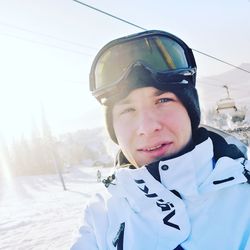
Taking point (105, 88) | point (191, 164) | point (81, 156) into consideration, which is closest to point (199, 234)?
point (191, 164)

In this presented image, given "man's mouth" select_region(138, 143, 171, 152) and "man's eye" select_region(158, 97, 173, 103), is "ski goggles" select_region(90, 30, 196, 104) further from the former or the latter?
"man's mouth" select_region(138, 143, 171, 152)

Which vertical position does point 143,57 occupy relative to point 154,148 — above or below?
above

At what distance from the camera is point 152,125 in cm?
132

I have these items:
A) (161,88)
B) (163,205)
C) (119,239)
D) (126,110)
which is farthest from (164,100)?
(119,239)

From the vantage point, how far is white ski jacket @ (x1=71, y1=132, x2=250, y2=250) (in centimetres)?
118

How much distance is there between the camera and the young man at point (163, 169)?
121 centimetres

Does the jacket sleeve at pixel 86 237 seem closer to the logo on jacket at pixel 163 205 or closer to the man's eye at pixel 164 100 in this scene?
the logo on jacket at pixel 163 205

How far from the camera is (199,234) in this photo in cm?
119

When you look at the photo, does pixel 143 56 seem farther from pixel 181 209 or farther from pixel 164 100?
pixel 181 209

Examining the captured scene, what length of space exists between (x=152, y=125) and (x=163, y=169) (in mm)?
182

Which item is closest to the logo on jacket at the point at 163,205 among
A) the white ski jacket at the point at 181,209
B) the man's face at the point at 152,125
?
the white ski jacket at the point at 181,209

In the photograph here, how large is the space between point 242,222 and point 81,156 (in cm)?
5720

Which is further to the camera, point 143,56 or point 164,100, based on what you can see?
point 143,56

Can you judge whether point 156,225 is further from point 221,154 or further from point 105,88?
point 105,88
